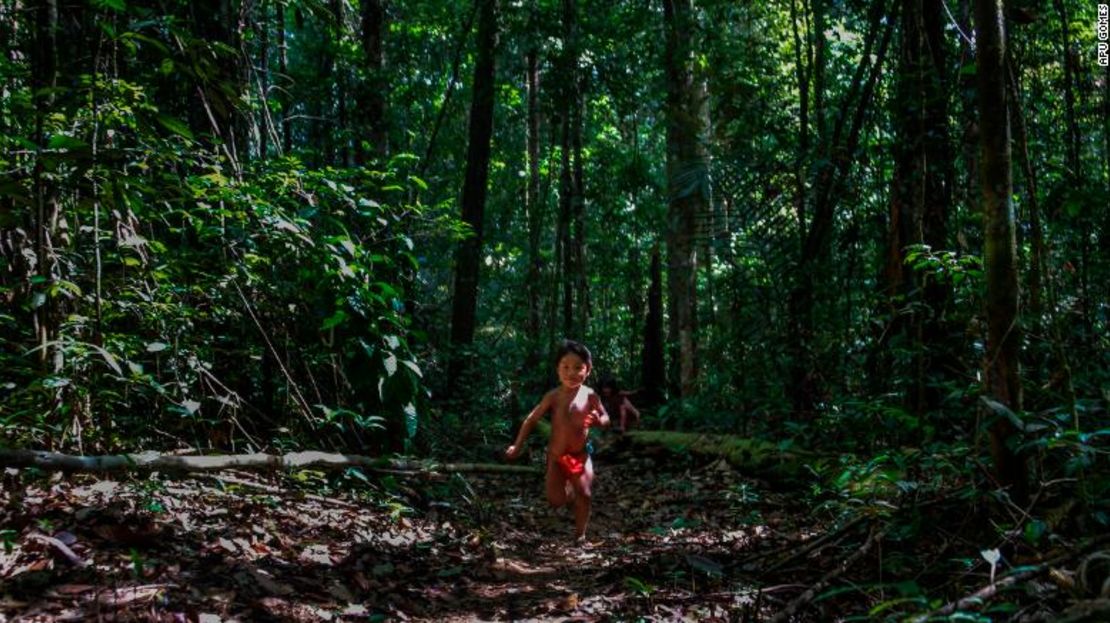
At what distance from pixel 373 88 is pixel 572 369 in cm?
681

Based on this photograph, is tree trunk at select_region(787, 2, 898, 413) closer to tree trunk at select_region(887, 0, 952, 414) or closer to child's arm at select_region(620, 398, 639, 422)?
tree trunk at select_region(887, 0, 952, 414)

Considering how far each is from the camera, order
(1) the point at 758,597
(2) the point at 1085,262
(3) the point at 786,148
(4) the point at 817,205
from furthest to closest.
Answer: (3) the point at 786,148 → (4) the point at 817,205 → (2) the point at 1085,262 → (1) the point at 758,597

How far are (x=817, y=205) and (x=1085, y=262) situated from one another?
9.08ft

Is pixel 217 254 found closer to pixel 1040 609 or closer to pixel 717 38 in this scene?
pixel 1040 609

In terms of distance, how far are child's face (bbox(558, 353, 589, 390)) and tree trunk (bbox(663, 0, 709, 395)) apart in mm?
5650

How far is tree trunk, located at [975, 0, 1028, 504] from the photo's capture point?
336 centimetres

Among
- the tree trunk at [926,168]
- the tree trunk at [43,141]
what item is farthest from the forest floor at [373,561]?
the tree trunk at [926,168]

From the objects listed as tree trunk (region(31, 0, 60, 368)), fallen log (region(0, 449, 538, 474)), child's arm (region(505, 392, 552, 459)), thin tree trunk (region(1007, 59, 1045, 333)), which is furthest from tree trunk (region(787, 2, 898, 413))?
tree trunk (region(31, 0, 60, 368))

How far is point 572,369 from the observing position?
6.01 meters

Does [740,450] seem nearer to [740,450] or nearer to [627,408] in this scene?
[740,450]

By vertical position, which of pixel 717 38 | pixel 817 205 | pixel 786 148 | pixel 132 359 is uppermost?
pixel 717 38

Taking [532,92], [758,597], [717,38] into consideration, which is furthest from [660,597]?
[532,92]

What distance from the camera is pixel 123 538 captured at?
356cm

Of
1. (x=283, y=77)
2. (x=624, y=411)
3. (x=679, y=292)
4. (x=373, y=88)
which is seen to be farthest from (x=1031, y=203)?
(x=679, y=292)
